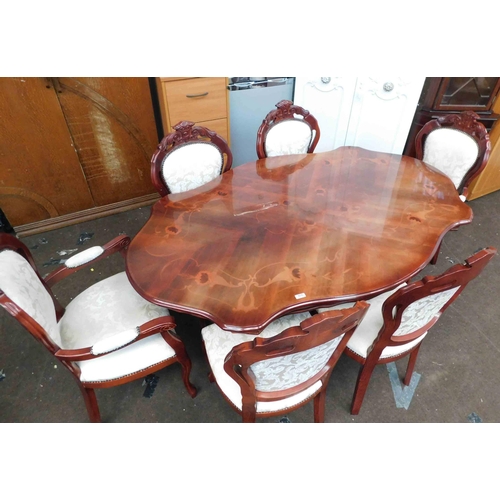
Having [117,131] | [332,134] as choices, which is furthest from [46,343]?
[332,134]

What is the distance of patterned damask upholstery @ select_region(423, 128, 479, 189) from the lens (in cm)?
178

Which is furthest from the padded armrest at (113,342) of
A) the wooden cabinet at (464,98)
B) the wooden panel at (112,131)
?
the wooden cabinet at (464,98)

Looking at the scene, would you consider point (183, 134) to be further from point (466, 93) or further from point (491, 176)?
point (491, 176)

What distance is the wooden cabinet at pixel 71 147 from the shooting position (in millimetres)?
1979

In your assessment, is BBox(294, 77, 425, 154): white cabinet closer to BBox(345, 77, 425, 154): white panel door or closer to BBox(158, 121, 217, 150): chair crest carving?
BBox(345, 77, 425, 154): white panel door

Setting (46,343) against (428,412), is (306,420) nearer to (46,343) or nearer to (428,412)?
(428,412)

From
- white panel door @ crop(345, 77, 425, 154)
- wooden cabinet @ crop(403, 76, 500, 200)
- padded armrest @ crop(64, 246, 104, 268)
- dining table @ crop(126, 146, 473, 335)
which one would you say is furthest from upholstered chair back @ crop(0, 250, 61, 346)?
wooden cabinet @ crop(403, 76, 500, 200)

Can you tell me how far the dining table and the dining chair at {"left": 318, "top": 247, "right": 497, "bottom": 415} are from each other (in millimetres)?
110

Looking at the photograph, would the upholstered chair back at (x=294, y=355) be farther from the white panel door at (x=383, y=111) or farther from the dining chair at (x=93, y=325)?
the white panel door at (x=383, y=111)

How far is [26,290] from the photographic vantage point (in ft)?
3.57

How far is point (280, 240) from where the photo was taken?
1.31 meters

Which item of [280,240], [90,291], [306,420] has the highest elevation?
[280,240]
